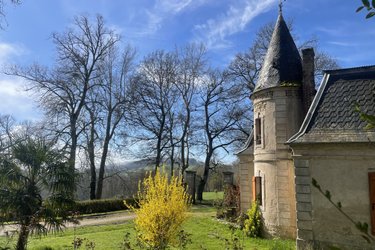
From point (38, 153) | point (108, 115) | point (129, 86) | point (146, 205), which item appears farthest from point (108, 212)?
point (146, 205)

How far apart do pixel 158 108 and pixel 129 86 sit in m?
3.79

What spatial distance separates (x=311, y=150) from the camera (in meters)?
11.1

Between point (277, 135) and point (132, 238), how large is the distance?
7.57 m

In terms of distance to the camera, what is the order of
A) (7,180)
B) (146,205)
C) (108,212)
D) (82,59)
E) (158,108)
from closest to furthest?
1. (146,205)
2. (7,180)
3. (108,212)
4. (82,59)
5. (158,108)

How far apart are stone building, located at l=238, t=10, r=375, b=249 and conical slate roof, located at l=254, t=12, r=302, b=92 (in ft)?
0.15

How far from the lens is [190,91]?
3234cm

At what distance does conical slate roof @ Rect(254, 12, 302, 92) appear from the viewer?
1467 cm

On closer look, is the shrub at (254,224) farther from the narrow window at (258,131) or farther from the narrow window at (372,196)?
the narrow window at (372,196)

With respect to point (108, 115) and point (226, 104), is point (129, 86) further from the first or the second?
point (226, 104)

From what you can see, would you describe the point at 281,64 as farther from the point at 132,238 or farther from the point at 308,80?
the point at 132,238

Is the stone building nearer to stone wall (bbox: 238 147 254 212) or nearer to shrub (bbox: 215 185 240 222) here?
stone wall (bbox: 238 147 254 212)

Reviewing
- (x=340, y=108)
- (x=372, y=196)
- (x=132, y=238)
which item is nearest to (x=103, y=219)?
(x=132, y=238)

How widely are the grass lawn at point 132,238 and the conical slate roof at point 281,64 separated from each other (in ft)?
22.3

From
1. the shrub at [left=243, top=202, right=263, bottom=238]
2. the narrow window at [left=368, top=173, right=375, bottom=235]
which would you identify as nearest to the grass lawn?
the shrub at [left=243, top=202, right=263, bottom=238]
